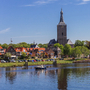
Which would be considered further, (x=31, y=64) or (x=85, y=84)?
(x=31, y=64)

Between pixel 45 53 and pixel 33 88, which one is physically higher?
pixel 45 53

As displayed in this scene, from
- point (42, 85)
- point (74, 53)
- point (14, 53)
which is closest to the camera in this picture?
point (42, 85)

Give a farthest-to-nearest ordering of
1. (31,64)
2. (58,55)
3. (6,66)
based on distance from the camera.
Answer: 1. (58,55)
2. (31,64)
3. (6,66)


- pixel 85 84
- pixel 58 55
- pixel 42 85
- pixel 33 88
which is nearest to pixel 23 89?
pixel 33 88

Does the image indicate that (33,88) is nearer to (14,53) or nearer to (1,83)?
(1,83)

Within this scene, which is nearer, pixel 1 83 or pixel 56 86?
pixel 56 86

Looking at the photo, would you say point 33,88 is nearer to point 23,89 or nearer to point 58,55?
point 23,89

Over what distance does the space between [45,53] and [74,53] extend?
23.0m

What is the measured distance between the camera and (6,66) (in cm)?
10006

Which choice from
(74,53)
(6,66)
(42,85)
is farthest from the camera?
(74,53)

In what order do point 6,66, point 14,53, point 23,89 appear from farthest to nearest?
1. point 14,53
2. point 6,66
3. point 23,89

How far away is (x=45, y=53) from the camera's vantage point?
556ft

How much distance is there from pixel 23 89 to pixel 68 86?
1097 centimetres

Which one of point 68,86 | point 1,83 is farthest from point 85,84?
point 1,83
